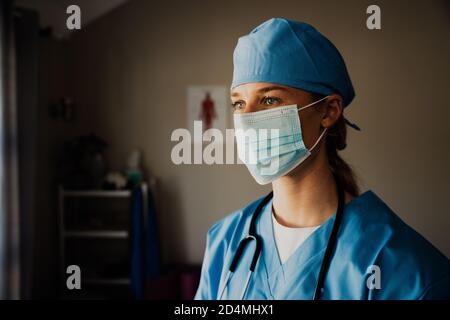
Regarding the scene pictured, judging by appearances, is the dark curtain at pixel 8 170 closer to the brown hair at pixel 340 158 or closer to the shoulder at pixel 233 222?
the shoulder at pixel 233 222

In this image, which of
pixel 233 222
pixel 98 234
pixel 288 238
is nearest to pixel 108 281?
pixel 98 234

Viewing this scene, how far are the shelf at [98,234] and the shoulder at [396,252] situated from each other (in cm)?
48

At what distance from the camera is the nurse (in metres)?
0.59

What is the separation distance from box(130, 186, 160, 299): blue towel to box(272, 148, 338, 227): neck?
0.32 meters

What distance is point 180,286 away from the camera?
0.82 m

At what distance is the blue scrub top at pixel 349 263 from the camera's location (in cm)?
Answer: 58

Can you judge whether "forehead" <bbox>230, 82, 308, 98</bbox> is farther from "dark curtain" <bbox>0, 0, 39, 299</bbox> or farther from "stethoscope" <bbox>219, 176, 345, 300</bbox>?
"dark curtain" <bbox>0, 0, 39, 299</bbox>

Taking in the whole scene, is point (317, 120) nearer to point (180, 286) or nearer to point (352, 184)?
point (352, 184)

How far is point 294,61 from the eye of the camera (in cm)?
62

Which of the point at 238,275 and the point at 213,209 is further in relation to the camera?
the point at 213,209

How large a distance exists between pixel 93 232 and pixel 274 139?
1.54 feet

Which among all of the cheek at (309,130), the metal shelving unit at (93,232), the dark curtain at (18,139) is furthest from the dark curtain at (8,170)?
the cheek at (309,130)

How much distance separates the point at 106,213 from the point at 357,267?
0.53 metres
